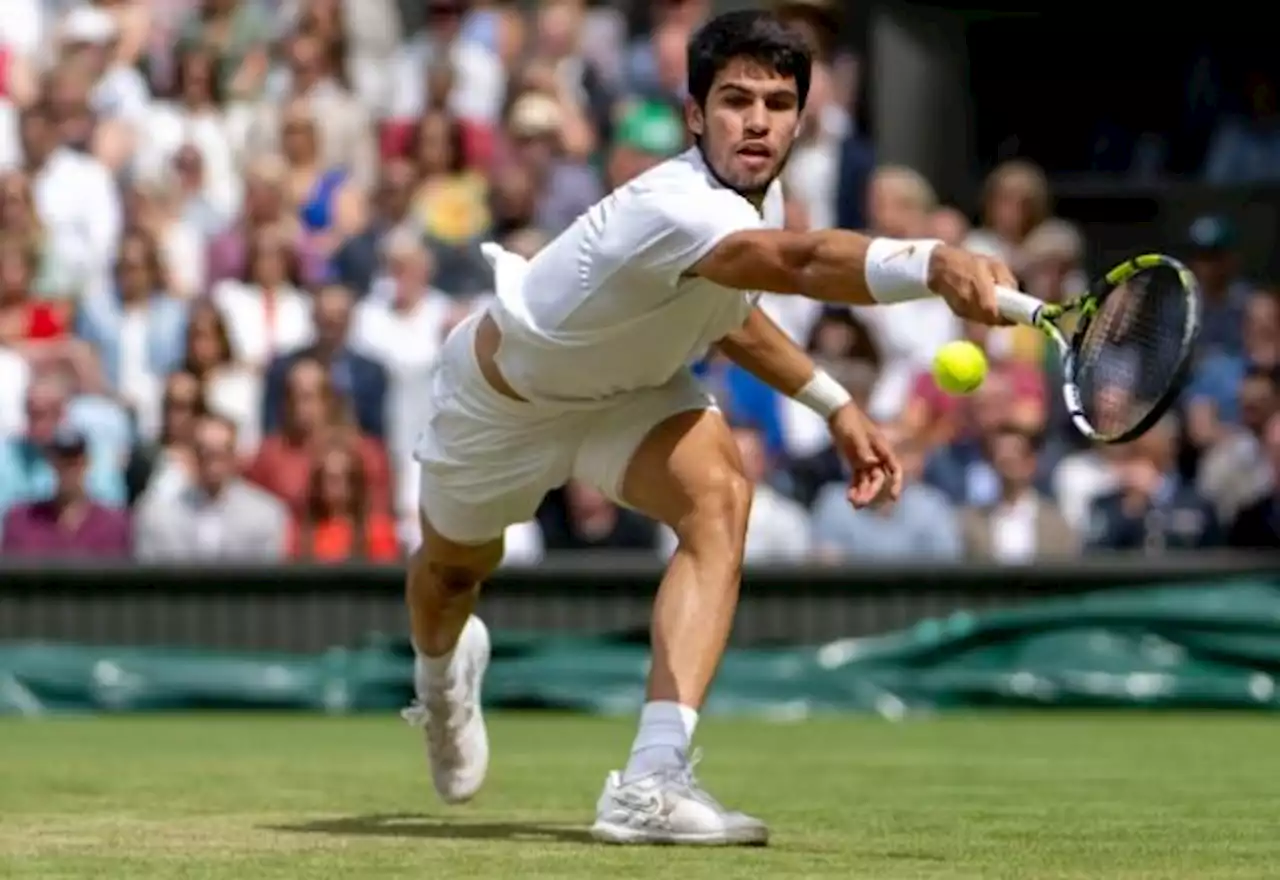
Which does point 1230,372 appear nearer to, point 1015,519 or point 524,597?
point 1015,519

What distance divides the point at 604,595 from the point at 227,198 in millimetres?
3963

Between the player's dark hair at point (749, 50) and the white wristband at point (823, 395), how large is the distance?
84 centimetres

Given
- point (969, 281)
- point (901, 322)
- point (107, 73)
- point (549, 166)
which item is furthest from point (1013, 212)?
point (969, 281)

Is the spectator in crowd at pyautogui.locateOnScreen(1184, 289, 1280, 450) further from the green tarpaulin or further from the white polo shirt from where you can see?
the white polo shirt

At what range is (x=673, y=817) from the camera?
680cm

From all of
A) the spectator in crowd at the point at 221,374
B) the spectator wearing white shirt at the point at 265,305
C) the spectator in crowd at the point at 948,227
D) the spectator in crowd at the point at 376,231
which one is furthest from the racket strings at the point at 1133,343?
the spectator in crowd at the point at 376,231

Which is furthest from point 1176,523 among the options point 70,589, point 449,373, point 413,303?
point 449,373

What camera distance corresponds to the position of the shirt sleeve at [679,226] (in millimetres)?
6828

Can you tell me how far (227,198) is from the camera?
16.8 meters

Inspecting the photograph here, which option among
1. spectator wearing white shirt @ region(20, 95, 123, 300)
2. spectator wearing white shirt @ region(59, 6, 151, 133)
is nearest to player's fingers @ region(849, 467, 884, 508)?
spectator wearing white shirt @ region(20, 95, 123, 300)

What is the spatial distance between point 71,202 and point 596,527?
12.4ft

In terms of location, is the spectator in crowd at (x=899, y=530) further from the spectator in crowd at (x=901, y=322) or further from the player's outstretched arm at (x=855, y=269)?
the player's outstretched arm at (x=855, y=269)

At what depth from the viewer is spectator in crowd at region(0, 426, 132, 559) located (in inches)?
567

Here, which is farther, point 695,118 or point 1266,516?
point 1266,516
